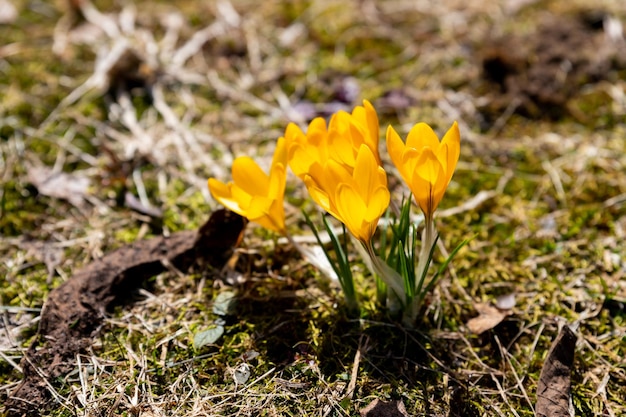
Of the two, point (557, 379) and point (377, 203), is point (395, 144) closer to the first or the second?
point (377, 203)

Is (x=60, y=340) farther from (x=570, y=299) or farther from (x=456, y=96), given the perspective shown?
(x=456, y=96)

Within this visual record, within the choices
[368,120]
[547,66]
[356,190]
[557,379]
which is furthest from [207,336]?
[547,66]

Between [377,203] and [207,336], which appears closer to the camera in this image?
[377,203]

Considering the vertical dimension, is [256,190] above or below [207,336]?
above

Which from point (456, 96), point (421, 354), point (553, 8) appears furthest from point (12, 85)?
point (553, 8)

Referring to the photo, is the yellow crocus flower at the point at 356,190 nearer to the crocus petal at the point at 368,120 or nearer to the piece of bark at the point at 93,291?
the crocus petal at the point at 368,120

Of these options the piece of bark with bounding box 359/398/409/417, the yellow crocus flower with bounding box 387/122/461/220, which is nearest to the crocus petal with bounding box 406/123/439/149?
the yellow crocus flower with bounding box 387/122/461/220
